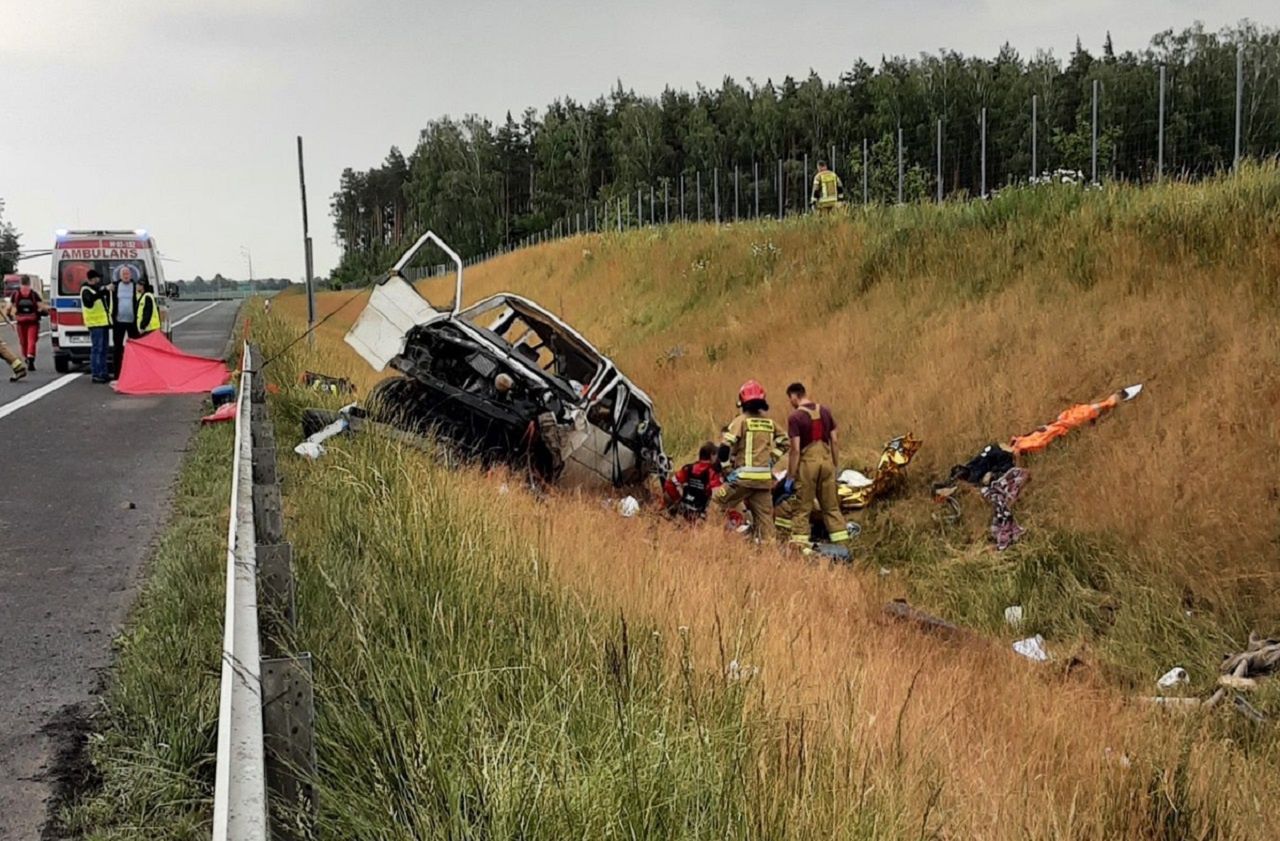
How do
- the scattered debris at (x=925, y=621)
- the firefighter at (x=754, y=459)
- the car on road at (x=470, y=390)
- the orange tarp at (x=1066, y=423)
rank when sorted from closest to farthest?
the scattered debris at (x=925, y=621)
the orange tarp at (x=1066, y=423)
the car on road at (x=470, y=390)
the firefighter at (x=754, y=459)

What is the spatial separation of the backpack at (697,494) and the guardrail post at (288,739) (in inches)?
297

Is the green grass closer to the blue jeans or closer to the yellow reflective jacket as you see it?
the yellow reflective jacket

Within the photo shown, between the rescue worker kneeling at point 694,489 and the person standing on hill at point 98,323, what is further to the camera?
the person standing on hill at point 98,323

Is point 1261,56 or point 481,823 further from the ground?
point 1261,56

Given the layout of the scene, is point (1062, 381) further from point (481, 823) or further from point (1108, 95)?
point (1108, 95)

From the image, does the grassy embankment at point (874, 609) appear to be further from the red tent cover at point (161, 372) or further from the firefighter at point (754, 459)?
the red tent cover at point (161, 372)

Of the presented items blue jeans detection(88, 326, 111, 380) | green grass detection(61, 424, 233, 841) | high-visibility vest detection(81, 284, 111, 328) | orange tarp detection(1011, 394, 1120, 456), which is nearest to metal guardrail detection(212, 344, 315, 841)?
green grass detection(61, 424, 233, 841)

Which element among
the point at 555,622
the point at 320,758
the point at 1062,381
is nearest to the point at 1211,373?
the point at 1062,381

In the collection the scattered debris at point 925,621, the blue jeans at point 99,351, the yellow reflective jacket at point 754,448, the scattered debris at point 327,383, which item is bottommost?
the scattered debris at point 925,621

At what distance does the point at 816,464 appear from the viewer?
9594 millimetres

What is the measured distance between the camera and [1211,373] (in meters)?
8.64

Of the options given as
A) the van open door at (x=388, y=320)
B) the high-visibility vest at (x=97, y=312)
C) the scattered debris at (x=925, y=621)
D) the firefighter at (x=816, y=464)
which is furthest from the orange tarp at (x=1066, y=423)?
the high-visibility vest at (x=97, y=312)

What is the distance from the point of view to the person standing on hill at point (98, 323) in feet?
46.6

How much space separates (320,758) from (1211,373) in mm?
8249
